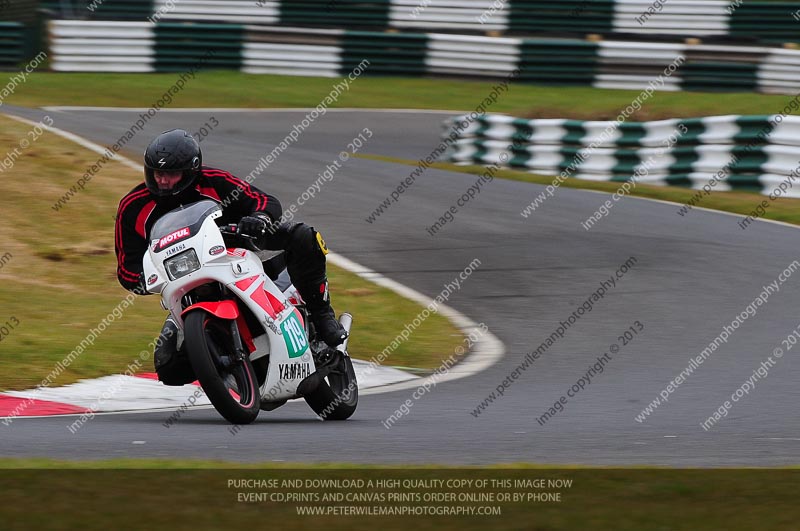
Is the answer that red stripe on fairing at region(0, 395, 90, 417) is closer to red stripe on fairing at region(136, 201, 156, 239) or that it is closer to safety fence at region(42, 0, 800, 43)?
red stripe on fairing at region(136, 201, 156, 239)

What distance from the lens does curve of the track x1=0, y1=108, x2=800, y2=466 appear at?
20.8 feet

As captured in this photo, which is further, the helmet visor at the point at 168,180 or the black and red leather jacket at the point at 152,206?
the black and red leather jacket at the point at 152,206

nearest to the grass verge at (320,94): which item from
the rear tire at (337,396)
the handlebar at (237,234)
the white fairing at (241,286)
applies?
the rear tire at (337,396)

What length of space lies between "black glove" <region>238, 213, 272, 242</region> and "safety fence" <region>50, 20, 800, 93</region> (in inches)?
875

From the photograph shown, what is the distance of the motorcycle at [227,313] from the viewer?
22.0 feet

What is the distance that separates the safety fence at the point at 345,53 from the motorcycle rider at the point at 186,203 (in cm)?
2171

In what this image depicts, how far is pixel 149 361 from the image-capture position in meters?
9.48

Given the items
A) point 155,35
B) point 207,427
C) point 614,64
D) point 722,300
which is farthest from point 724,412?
point 155,35

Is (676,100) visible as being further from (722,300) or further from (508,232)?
(722,300)

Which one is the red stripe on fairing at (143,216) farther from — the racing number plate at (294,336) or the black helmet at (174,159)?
the racing number plate at (294,336)

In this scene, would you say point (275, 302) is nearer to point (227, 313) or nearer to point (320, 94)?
point (227, 313)

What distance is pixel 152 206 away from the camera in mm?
7352

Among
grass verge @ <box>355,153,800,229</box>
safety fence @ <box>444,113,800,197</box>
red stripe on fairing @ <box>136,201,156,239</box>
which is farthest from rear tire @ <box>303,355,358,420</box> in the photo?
safety fence @ <box>444,113,800,197</box>

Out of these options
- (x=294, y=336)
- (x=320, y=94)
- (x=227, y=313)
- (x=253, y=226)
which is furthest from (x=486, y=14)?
(x=227, y=313)
